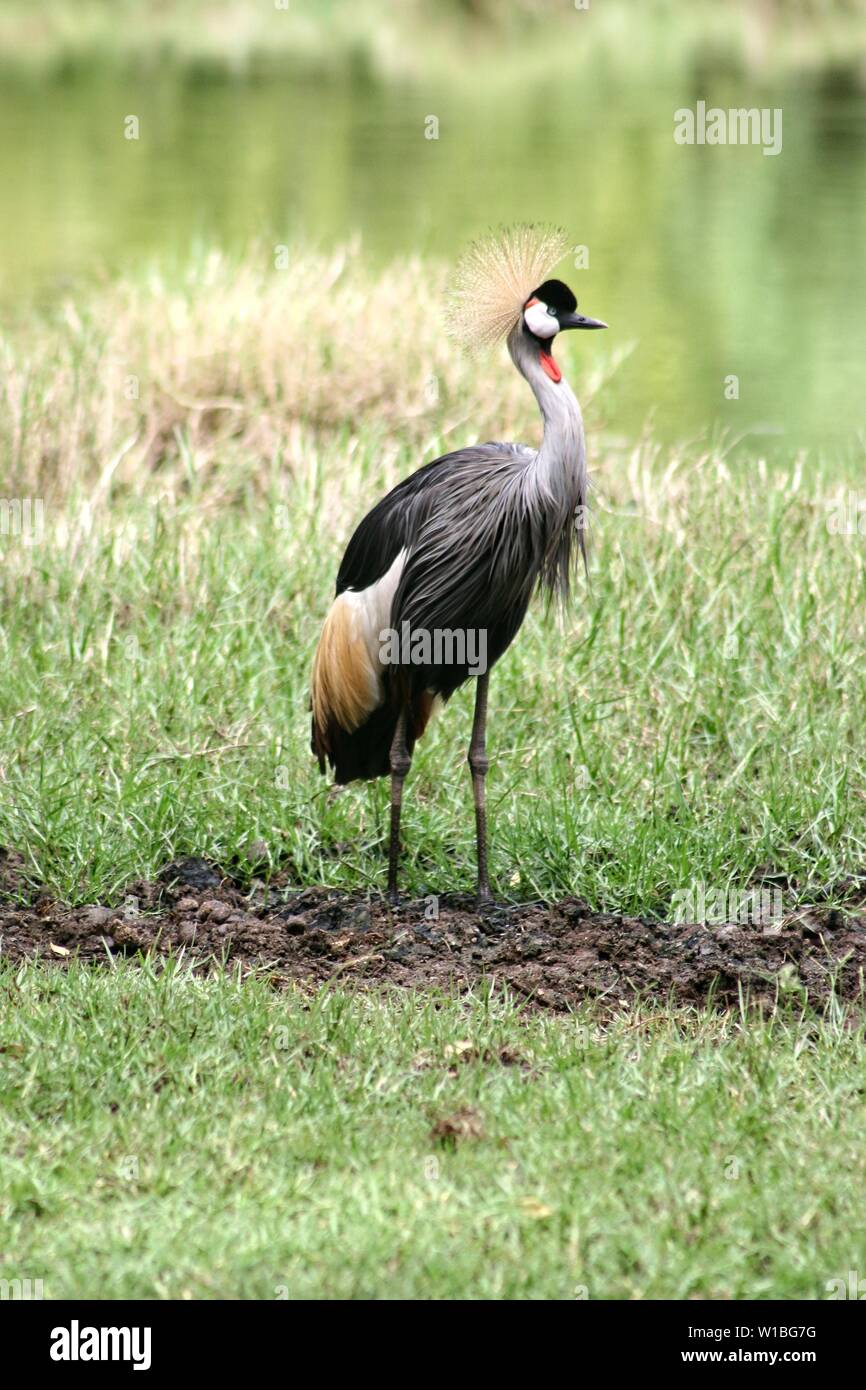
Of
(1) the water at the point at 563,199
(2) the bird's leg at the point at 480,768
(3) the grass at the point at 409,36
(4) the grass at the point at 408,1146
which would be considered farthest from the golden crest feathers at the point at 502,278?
(3) the grass at the point at 409,36

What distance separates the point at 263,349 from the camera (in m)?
8.98

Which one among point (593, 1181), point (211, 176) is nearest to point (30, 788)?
point (593, 1181)

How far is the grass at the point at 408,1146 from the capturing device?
3.22 m

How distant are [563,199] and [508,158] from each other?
2326 millimetres

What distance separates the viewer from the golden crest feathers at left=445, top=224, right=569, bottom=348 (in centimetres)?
459

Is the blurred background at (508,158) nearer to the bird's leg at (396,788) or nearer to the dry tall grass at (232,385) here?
the dry tall grass at (232,385)

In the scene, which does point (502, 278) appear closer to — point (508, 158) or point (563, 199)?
point (563, 199)

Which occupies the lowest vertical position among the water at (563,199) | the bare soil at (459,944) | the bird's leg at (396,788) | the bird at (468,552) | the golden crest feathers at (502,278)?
the bare soil at (459,944)

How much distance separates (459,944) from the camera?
4.80 meters

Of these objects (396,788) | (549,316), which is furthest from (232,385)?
(549,316)

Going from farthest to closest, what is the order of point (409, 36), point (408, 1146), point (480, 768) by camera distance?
point (409, 36) → point (480, 768) → point (408, 1146)

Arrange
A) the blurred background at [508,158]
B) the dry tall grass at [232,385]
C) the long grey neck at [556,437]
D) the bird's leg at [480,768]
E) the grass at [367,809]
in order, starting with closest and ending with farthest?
the grass at [367,809], the long grey neck at [556,437], the bird's leg at [480,768], the dry tall grass at [232,385], the blurred background at [508,158]

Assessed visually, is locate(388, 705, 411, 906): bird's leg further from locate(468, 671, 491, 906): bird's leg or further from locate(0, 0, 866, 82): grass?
locate(0, 0, 866, 82): grass

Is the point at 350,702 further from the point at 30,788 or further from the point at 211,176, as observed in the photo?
the point at 211,176
